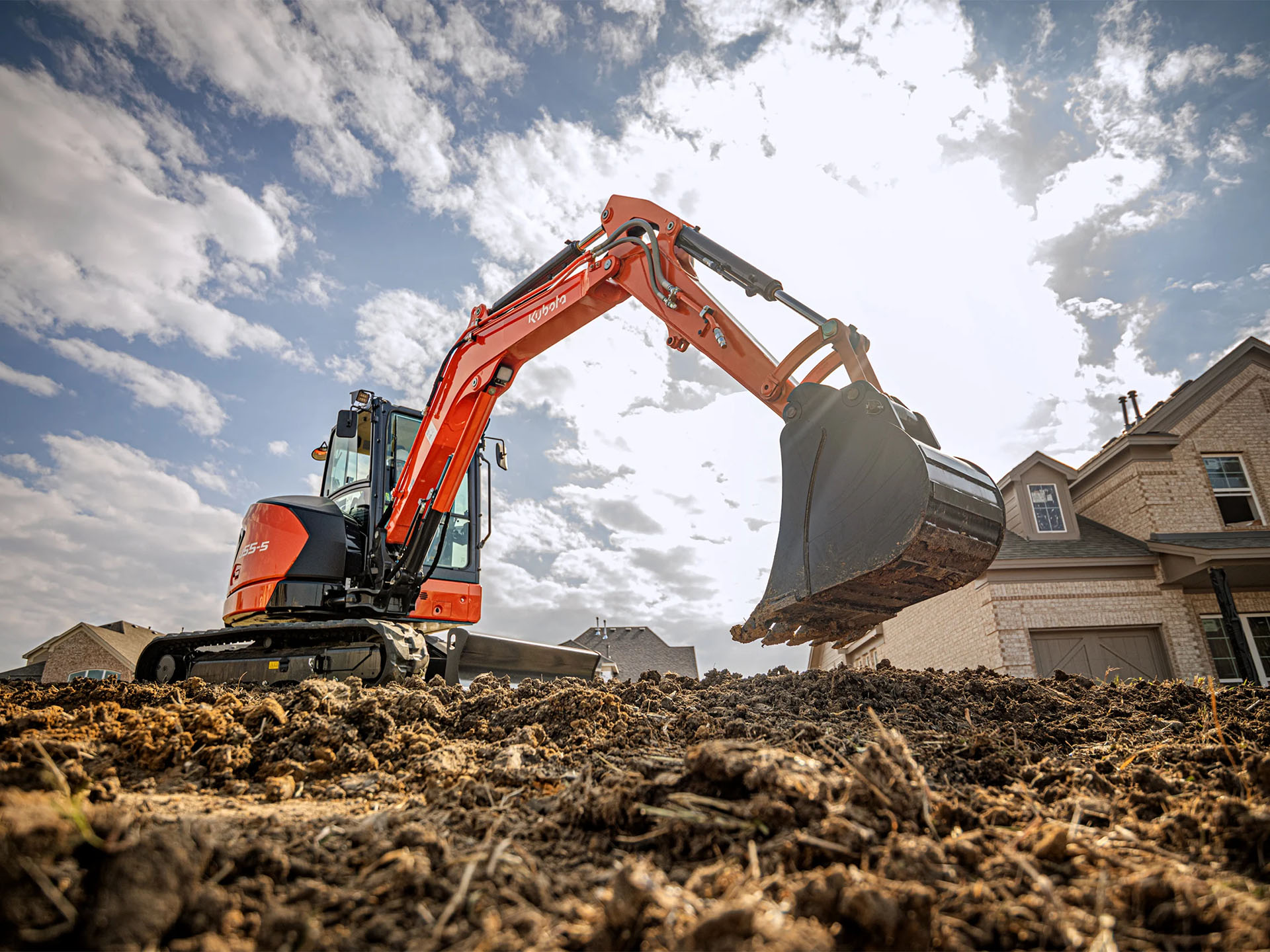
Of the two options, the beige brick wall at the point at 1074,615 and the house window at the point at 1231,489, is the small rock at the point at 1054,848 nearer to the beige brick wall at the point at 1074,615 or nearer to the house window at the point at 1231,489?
the beige brick wall at the point at 1074,615

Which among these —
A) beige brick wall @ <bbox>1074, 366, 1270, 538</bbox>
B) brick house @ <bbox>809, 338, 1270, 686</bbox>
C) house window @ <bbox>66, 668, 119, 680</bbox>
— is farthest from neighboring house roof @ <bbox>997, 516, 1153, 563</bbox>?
house window @ <bbox>66, 668, 119, 680</bbox>

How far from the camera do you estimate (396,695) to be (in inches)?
168

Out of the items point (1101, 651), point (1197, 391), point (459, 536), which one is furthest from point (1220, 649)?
point (459, 536)

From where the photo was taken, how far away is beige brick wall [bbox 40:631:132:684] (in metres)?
26.9

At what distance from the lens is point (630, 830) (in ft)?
7.27

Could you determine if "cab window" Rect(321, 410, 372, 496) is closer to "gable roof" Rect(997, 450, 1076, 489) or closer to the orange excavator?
the orange excavator

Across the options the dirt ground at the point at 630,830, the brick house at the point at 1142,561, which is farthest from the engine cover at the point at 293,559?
the brick house at the point at 1142,561

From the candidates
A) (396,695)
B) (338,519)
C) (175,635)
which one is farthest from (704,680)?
(175,635)

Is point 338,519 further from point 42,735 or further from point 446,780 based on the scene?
point 446,780

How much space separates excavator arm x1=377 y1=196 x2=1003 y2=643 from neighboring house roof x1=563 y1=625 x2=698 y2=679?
17918 millimetres

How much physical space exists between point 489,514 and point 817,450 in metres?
4.50

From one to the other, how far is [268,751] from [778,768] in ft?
8.29

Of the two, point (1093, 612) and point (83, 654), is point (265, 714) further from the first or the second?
point (83, 654)

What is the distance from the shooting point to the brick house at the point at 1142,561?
13.8 m
